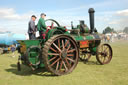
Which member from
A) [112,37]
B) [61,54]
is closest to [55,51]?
[61,54]

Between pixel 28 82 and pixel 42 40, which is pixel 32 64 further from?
pixel 42 40

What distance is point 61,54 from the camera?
5.05 metres

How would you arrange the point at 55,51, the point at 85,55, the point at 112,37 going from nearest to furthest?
1. the point at 55,51
2. the point at 85,55
3. the point at 112,37

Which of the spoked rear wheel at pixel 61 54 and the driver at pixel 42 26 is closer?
the spoked rear wheel at pixel 61 54

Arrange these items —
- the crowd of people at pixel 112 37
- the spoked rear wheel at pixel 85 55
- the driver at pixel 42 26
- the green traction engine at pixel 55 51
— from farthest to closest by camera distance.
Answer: the crowd of people at pixel 112 37, the spoked rear wheel at pixel 85 55, the driver at pixel 42 26, the green traction engine at pixel 55 51

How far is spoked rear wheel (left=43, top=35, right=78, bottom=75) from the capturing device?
4.80m

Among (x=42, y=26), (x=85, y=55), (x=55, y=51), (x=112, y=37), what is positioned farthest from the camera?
(x=112, y=37)

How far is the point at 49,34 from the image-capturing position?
5.21 meters

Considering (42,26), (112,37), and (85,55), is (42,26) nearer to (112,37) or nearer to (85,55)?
(85,55)

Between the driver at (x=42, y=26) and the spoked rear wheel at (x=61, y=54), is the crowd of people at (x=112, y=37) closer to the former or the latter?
the spoked rear wheel at (x=61, y=54)

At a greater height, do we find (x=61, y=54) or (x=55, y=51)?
(x=55, y=51)

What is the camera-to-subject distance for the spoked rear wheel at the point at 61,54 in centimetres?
480

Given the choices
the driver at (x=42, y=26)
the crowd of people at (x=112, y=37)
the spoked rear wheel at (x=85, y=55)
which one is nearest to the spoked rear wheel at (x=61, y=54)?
the driver at (x=42, y=26)

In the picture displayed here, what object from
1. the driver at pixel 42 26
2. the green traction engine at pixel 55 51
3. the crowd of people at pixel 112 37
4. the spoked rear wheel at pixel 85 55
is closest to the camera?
the green traction engine at pixel 55 51
